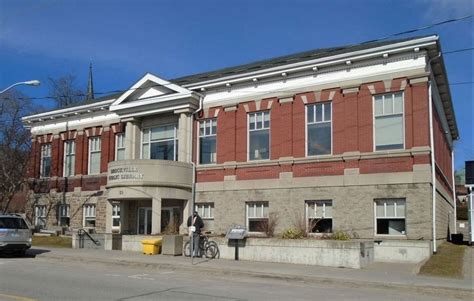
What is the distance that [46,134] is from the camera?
3859 centimetres

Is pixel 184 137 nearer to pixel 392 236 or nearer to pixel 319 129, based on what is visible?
pixel 319 129

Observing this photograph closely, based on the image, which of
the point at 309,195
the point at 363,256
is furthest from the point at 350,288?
the point at 309,195

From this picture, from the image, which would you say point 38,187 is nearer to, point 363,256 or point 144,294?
point 363,256

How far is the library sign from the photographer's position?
27719mm

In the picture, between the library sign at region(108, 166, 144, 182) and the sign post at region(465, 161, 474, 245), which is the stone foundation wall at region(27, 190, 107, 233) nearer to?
the library sign at region(108, 166, 144, 182)

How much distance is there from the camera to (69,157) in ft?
121

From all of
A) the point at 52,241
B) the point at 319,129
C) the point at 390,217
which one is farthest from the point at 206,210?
the point at 390,217

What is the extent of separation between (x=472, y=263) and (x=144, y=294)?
13.0 m

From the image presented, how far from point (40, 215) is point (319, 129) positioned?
73.9ft

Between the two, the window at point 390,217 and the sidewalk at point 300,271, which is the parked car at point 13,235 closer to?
the sidewalk at point 300,271

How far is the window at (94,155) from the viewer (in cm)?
3506

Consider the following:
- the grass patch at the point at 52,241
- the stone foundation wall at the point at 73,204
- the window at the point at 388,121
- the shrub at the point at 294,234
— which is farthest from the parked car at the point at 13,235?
the window at the point at 388,121

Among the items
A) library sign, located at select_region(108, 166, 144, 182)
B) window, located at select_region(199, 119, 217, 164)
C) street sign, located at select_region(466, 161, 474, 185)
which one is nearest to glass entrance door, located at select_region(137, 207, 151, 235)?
library sign, located at select_region(108, 166, 144, 182)

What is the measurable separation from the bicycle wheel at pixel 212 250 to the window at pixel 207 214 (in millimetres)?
6036
